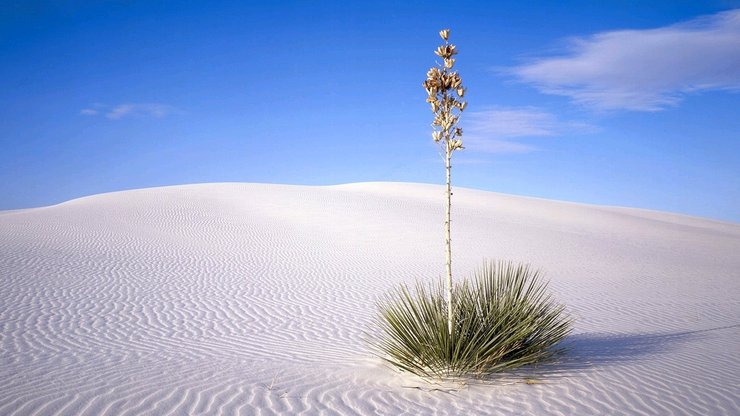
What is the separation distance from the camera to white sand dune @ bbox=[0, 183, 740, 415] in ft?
16.8

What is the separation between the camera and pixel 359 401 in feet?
16.4

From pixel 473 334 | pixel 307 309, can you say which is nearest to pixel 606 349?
pixel 473 334

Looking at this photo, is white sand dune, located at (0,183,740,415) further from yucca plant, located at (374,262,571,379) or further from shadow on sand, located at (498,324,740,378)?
yucca plant, located at (374,262,571,379)

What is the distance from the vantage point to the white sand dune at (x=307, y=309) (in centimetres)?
511

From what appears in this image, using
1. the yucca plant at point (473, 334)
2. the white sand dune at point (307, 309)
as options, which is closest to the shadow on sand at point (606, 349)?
the white sand dune at point (307, 309)

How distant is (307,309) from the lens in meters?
12.0

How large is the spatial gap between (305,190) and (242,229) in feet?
49.1

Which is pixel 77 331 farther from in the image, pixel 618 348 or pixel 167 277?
pixel 618 348

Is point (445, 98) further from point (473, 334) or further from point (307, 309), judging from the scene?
point (307, 309)

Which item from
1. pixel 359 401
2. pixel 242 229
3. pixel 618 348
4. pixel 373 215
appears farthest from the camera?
pixel 373 215

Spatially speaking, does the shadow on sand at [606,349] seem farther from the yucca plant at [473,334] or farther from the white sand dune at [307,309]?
the yucca plant at [473,334]

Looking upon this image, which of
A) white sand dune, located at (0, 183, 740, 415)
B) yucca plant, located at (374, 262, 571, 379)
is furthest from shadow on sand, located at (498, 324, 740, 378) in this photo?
yucca plant, located at (374, 262, 571, 379)

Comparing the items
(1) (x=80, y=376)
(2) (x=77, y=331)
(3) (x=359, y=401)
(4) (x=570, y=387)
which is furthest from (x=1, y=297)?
(4) (x=570, y=387)

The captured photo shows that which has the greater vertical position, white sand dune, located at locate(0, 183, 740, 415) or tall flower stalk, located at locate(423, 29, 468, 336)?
tall flower stalk, located at locate(423, 29, 468, 336)
